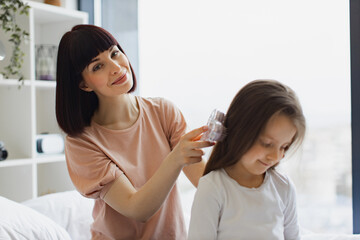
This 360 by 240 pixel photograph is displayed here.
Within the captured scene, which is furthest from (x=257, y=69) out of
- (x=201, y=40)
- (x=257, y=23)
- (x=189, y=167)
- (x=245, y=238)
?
(x=245, y=238)

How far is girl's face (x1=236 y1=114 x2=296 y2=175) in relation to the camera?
111 centimetres

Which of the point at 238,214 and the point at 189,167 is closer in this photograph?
the point at 238,214

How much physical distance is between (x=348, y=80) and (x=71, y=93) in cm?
130

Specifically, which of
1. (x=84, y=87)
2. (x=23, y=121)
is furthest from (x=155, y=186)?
(x=23, y=121)

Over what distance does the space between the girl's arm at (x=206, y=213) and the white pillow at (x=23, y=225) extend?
2.06 ft

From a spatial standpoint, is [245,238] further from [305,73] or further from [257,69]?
[257,69]

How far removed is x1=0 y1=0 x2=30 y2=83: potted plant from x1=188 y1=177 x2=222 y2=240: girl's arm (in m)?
1.90

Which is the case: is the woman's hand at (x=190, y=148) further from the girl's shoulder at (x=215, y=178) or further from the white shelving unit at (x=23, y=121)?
the white shelving unit at (x=23, y=121)

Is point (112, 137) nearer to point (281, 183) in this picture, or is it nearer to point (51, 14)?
point (281, 183)

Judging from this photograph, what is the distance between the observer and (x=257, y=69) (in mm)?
2486

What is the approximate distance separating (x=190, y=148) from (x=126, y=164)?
1.30 feet

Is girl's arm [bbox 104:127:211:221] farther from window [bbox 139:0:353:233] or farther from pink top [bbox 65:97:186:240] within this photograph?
window [bbox 139:0:353:233]

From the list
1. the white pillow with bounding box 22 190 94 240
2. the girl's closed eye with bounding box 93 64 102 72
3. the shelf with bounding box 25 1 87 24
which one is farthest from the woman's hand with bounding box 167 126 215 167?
the shelf with bounding box 25 1 87 24

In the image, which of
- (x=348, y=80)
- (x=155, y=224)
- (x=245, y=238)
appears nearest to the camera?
(x=245, y=238)
